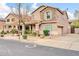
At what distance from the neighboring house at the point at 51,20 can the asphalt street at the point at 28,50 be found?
0.40m

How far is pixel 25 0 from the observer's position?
4.92 meters

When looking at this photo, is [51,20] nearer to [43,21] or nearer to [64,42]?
[43,21]

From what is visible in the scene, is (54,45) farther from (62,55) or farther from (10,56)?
(10,56)

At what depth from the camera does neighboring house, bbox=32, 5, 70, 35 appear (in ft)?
15.8

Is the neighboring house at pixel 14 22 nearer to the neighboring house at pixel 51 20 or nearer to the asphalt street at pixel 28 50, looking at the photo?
the neighboring house at pixel 51 20

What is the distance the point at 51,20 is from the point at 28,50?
2.94 feet

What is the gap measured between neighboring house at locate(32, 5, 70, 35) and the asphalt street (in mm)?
403

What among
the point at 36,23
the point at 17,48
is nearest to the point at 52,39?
the point at 36,23

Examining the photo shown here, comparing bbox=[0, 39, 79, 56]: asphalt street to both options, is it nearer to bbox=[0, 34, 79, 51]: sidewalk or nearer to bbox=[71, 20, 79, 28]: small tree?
bbox=[0, 34, 79, 51]: sidewalk

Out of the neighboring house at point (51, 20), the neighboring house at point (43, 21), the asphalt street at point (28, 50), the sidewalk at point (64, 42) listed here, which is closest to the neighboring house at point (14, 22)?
the neighboring house at point (43, 21)

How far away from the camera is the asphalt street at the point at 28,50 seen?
4.53 m

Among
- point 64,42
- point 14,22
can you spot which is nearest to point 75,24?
point 64,42

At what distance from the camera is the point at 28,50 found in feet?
15.5

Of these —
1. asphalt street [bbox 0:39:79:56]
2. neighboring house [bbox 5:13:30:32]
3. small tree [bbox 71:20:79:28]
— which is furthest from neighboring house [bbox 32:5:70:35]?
asphalt street [bbox 0:39:79:56]
